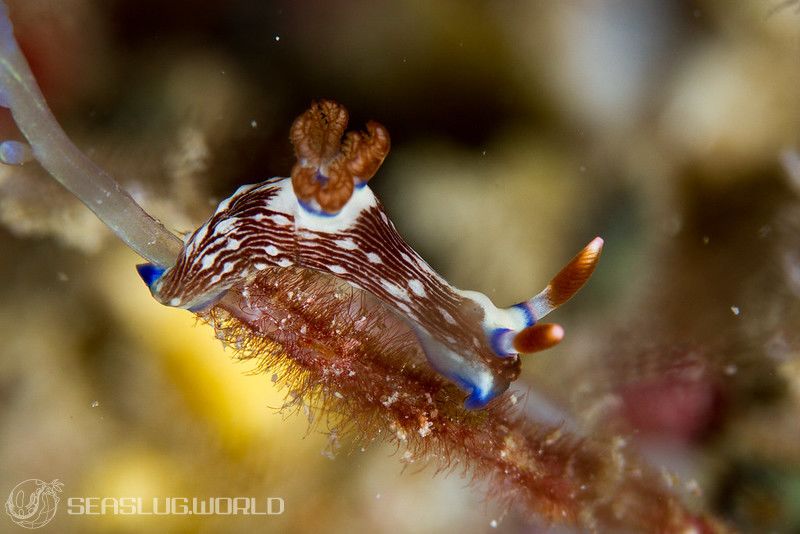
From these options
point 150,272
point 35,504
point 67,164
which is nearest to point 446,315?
point 150,272

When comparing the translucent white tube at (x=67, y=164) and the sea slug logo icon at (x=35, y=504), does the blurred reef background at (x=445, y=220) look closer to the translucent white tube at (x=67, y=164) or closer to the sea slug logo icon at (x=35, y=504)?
the sea slug logo icon at (x=35, y=504)

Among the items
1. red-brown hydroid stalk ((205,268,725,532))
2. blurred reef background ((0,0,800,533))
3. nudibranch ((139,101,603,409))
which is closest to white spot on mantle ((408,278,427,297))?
nudibranch ((139,101,603,409))

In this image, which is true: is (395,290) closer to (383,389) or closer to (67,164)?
(383,389)

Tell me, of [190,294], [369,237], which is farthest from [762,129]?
[190,294]

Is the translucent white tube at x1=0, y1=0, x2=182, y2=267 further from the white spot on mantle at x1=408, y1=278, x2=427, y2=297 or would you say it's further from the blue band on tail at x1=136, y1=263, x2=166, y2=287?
the white spot on mantle at x1=408, y1=278, x2=427, y2=297

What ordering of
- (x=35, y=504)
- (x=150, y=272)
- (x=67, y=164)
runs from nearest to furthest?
(x=67, y=164)
(x=150, y=272)
(x=35, y=504)

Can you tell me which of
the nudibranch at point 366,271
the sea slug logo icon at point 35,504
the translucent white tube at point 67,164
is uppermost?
the nudibranch at point 366,271

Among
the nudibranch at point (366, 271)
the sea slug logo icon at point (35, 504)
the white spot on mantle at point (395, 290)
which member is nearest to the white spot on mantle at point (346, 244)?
the nudibranch at point (366, 271)
